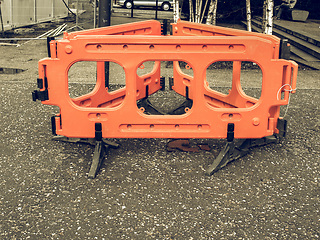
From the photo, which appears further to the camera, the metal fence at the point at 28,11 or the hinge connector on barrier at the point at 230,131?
the metal fence at the point at 28,11

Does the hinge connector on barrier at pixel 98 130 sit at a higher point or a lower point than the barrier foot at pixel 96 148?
higher

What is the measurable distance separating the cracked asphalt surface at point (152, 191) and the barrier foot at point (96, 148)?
62 millimetres

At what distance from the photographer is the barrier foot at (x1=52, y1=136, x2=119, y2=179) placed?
4767 millimetres

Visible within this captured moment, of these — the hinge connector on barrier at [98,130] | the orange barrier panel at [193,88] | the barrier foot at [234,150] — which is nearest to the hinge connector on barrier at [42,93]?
the orange barrier panel at [193,88]

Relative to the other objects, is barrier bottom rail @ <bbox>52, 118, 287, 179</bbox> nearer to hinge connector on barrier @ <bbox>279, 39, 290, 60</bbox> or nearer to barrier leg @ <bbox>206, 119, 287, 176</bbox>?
barrier leg @ <bbox>206, 119, 287, 176</bbox>

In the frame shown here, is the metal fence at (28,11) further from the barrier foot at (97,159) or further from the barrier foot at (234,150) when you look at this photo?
the barrier foot at (234,150)

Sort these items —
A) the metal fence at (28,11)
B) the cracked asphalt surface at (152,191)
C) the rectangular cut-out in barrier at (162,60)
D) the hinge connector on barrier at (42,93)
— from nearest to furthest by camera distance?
the cracked asphalt surface at (152,191) → the rectangular cut-out in barrier at (162,60) → the hinge connector on barrier at (42,93) → the metal fence at (28,11)

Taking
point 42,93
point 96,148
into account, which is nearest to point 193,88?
point 96,148

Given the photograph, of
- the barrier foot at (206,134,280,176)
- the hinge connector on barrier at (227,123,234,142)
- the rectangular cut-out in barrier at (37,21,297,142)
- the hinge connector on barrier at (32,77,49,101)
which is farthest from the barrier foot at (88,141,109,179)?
the hinge connector on barrier at (227,123,234,142)

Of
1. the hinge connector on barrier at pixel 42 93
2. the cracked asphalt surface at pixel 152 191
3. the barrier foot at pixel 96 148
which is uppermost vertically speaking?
the hinge connector on barrier at pixel 42 93

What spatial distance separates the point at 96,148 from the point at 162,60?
47.4 inches

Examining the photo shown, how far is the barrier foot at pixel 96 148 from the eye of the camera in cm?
477

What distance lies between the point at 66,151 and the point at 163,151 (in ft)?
3.79

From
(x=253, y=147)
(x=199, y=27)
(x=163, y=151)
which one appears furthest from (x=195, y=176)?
(x=199, y=27)
